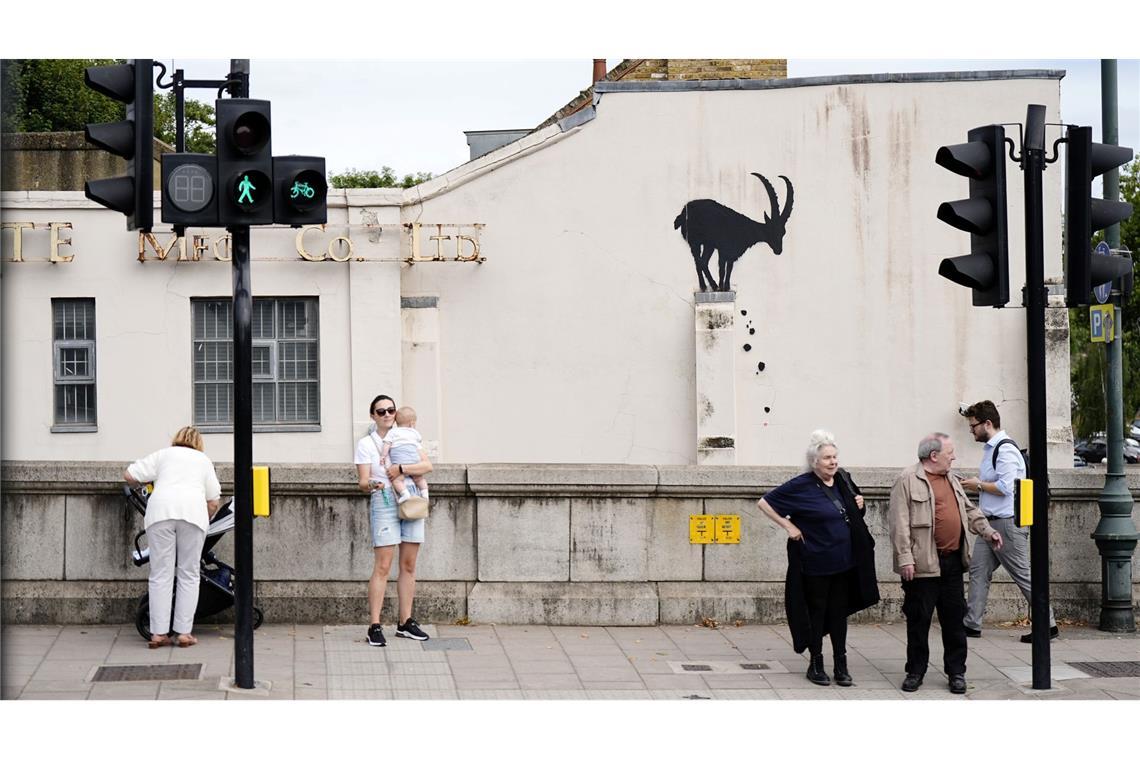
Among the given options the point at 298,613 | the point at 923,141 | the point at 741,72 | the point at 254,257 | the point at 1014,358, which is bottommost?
the point at 298,613

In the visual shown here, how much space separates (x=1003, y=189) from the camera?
29.6ft

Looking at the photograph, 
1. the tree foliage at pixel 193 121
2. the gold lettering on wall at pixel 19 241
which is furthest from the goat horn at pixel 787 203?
the tree foliage at pixel 193 121

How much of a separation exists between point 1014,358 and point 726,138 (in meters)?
5.66

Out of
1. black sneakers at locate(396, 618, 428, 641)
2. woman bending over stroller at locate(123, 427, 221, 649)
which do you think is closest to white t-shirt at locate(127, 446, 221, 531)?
woman bending over stroller at locate(123, 427, 221, 649)

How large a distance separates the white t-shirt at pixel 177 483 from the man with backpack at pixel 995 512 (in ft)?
18.3

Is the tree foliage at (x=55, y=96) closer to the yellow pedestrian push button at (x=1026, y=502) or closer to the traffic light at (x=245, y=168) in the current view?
the traffic light at (x=245, y=168)

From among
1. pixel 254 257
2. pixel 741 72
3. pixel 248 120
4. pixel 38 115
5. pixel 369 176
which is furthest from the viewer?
pixel 369 176

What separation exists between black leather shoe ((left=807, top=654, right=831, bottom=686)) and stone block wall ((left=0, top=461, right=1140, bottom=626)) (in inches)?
70.0

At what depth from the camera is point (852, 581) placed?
9.52 m

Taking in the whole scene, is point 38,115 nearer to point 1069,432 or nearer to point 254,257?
point 254,257

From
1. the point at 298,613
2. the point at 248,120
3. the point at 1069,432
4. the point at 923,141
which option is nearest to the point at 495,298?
the point at 923,141

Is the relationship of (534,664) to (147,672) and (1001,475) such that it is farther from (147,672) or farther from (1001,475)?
(1001,475)

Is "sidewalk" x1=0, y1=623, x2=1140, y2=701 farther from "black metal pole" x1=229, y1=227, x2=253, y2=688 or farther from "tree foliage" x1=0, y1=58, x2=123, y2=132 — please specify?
"tree foliage" x1=0, y1=58, x2=123, y2=132

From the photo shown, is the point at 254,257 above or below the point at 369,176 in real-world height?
below
